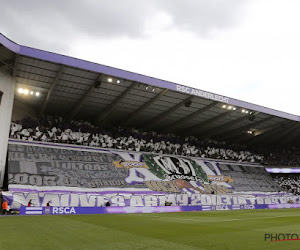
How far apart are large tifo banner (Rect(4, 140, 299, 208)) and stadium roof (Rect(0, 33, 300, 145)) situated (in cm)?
493

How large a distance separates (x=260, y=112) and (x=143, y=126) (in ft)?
50.5

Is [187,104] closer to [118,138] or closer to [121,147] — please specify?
[121,147]

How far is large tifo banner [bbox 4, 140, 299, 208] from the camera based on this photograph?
2284cm

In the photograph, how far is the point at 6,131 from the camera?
951 inches

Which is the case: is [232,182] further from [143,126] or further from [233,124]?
[143,126]

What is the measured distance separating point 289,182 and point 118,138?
99.7 ft

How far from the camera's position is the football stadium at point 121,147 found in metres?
21.5

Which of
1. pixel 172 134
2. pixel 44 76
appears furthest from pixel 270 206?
pixel 44 76

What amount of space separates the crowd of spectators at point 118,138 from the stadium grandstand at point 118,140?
13 cm

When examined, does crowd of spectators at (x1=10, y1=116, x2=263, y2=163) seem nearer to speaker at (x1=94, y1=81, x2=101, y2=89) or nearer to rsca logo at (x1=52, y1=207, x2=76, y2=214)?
speaker at (x1=94, y1=81, x2=101, y2=89)

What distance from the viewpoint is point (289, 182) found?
45094 mm

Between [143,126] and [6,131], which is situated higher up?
[143,126]

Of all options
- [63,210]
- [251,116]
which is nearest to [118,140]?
[63,210]

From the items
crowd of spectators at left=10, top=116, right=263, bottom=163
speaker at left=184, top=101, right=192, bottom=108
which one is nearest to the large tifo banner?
crowd of spectators at left=10, top=116, right=263, bottom=163
